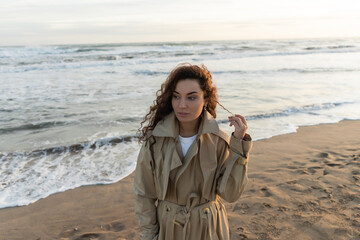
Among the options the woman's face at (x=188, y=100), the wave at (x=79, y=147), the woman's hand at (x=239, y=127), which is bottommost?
the wave at (x=79, y=147)

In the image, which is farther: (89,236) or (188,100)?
(89,236)

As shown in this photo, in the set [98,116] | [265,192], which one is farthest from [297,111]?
[98,116]

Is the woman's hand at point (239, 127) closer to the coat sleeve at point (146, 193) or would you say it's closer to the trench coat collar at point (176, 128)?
the trench coat collar at point (176, 128)

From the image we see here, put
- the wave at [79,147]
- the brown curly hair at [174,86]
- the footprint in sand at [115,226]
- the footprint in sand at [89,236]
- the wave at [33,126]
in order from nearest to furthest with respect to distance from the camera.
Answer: the brown curly hair at [174,86] < the footprint in sand at [89,236] < the footprint in sand at [115,226] < the wave at [79,147] < the wave at [33,126]

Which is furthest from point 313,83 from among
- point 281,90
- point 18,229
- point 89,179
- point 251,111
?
point 18,229

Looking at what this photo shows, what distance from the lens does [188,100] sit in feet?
6.68

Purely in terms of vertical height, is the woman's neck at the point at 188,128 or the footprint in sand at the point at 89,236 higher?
the woman's neck at the point at 188,128

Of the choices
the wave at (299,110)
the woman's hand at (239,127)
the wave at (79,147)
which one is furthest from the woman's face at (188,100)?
the wave at (299,110)

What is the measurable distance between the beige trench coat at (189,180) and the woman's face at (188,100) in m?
0.09

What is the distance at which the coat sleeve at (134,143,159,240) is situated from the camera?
205cm

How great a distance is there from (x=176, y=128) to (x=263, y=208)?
2.67 metres

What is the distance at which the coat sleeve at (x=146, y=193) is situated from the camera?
2.05 meters

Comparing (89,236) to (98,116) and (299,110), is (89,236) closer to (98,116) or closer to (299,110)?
(98,116)

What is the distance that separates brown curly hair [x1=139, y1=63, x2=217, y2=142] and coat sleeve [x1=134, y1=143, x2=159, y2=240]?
161 millimetres
